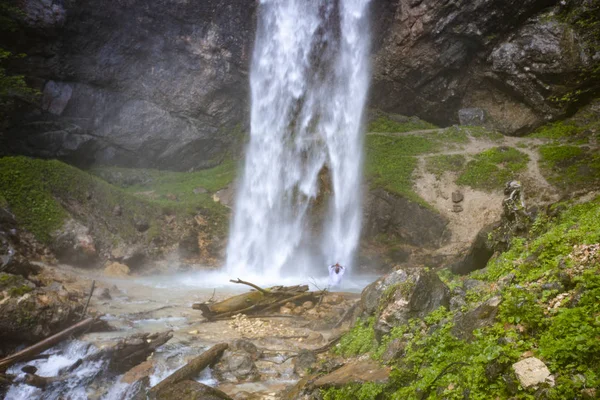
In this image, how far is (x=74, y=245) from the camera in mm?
15266

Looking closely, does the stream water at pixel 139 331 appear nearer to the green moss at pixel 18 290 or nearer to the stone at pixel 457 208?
the green moss at pixel 18 290

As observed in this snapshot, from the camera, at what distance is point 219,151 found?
99.5 feet

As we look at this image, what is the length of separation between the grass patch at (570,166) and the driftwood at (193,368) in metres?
18.3

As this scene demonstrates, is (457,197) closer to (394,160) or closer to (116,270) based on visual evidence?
(394,160)

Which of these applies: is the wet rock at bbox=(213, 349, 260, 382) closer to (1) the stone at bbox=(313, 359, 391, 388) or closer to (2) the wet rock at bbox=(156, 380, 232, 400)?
(2) the wet rock at bbox=(156, 380, 232, 400)

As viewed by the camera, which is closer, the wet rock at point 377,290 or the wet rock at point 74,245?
the wet rock at point 377,290

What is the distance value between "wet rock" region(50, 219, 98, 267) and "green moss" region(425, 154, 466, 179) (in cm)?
1862

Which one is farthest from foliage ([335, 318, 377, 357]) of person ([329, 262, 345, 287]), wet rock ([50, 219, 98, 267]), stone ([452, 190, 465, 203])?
stone ([452, 190, 465, 203])

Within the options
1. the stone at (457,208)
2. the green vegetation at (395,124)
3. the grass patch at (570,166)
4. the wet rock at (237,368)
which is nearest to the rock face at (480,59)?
the green vegetation at (395,124)

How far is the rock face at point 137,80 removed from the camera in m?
24.2

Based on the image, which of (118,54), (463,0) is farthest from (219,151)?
(463,0)

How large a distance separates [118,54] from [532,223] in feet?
89.1

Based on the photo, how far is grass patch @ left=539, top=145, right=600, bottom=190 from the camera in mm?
18547

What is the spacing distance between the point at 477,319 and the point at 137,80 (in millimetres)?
28284
